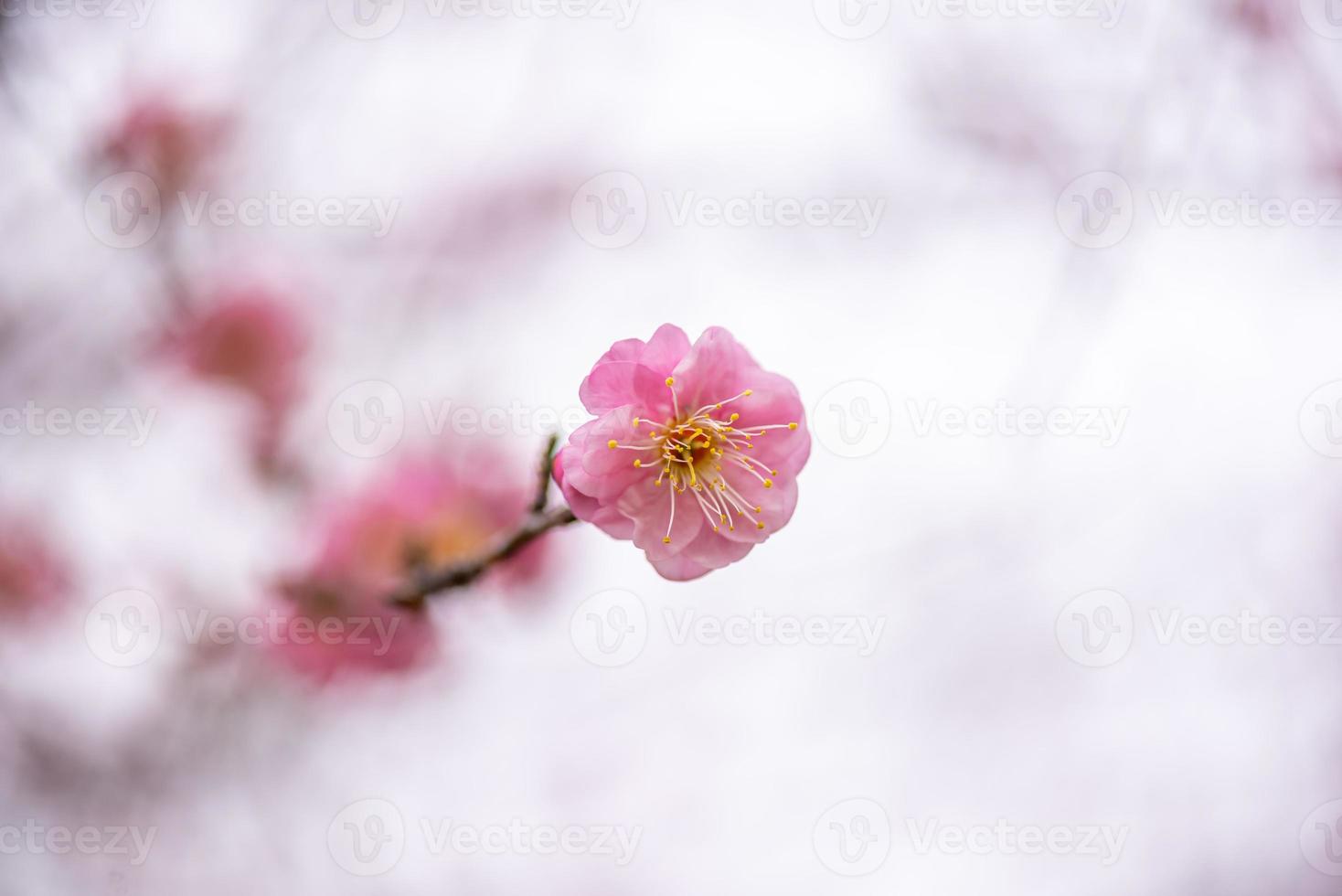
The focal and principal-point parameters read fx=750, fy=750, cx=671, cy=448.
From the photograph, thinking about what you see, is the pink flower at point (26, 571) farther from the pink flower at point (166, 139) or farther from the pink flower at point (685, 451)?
the pink flower at point (685, 451)

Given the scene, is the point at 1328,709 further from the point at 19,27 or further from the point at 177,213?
the point at 19,27

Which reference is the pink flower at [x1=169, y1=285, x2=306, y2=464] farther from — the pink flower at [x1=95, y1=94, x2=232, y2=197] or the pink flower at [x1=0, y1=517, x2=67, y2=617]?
the pink flower at [x1=0, y1=517, x2=67, y2=617]

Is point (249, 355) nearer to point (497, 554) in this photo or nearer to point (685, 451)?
point (497, 554)

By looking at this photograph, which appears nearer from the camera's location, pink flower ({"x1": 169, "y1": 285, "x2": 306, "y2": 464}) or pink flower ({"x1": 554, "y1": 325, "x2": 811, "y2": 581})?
pink flower ({"x1": 554, "y1": 325, "x2": 811, "y2": 581})

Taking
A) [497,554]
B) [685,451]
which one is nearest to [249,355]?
[497,554]

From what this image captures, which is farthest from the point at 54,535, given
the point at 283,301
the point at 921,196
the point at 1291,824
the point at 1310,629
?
the point at 1291,824

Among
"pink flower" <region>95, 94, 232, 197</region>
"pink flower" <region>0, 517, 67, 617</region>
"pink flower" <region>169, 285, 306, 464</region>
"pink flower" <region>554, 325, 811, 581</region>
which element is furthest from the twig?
"pink flower" <region>95, 94, 232, 197</region>

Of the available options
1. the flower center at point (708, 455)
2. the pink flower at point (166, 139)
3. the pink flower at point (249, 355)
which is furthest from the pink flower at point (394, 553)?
the pink flower at point (166, 139)
